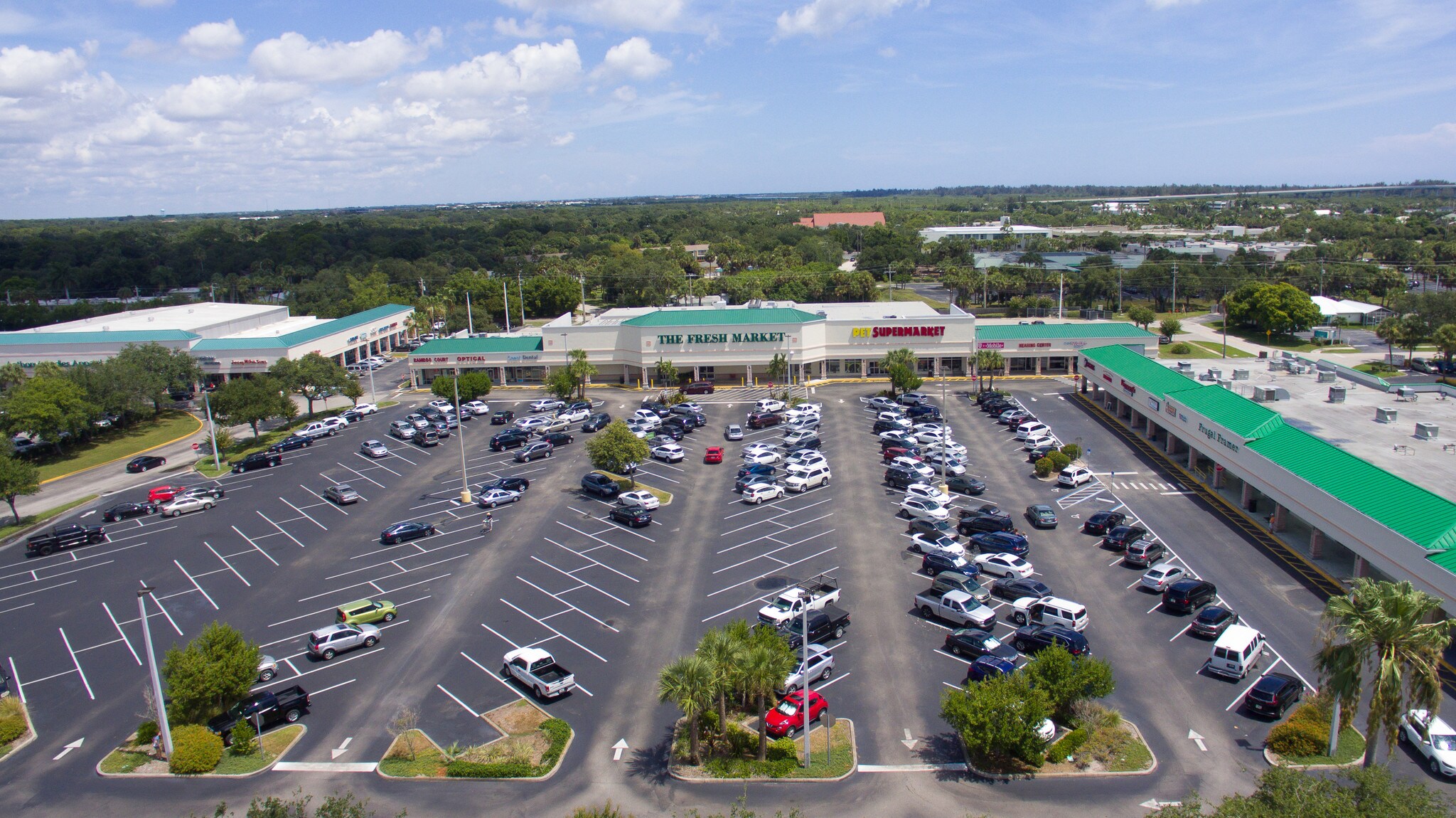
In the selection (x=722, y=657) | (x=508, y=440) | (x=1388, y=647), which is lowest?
(x=508, y=440)

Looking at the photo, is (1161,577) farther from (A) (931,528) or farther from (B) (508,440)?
(B) (508,440)

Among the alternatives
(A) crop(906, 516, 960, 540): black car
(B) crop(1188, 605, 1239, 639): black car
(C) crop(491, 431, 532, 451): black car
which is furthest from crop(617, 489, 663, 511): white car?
(B) crop(1188, 605, 1239, 639): black car

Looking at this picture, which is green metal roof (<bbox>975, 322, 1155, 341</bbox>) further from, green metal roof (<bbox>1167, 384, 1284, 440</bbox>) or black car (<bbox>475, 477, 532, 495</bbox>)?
black car (<bbox>475, 477, 532, 495</bbox>)

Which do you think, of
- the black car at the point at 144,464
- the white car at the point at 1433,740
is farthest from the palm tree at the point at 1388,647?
the black car at the point at 144,464

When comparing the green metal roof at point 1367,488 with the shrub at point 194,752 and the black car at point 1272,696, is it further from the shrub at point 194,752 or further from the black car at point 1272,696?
the shrub at point 194,752

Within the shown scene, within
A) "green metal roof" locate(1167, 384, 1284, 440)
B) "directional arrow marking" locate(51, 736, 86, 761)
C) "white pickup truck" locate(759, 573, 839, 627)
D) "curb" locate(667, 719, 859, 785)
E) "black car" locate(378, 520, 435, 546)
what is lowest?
"curb" locate(667, 719, 859, 785)

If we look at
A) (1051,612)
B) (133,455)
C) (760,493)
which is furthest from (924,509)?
(133,455)
